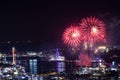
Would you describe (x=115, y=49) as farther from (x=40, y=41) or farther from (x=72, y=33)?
(x=40, y=41)

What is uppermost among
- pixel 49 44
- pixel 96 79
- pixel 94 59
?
pixel 49 44

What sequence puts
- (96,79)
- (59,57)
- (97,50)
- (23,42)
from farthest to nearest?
(23,42) < (59,57) < (97,50) < (96,79)

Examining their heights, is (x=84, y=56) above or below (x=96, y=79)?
above

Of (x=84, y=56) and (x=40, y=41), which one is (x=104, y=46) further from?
(x=40, y=41)

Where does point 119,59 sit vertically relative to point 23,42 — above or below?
below

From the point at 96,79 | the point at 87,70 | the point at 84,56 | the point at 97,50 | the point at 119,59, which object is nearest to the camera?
the point at 96,79

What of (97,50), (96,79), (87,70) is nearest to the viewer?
(96,79)

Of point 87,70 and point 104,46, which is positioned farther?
point 104,46

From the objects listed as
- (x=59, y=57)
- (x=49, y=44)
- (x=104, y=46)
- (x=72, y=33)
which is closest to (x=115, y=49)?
(x=104, y=46)

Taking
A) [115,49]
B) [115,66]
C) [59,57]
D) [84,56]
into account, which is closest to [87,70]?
[115,66]
